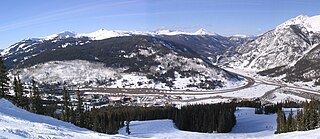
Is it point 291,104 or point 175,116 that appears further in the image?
point 291,104

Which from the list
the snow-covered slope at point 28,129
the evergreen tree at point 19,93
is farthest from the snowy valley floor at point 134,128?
the evergreen tree at point 19,93

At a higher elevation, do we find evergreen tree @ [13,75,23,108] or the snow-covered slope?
evergreen tree @ [13,75,23,108]

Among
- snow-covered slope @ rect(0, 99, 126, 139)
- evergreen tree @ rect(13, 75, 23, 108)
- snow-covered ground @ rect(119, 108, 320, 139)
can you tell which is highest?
evergreen tree @ rect(13, 75, 23, 108)

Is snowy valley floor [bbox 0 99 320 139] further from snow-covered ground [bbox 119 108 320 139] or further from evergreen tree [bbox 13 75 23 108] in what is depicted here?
evergreen tree [bbox 13 75 23 108]

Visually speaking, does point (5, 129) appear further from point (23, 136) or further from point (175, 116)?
point (175, 116)

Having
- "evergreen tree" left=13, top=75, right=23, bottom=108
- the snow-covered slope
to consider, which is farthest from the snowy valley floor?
"evergreen tree" left=13, top=75, right=23, bottom=108

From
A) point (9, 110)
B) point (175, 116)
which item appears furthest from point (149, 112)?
point (9, 110)

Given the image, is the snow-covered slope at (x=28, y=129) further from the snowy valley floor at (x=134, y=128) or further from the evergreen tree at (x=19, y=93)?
the evergreen tree at (x=19, y=93)

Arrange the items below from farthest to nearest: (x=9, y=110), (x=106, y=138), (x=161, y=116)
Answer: (x=161, y=116), (x=9, y=110), (x=106, y=138)
